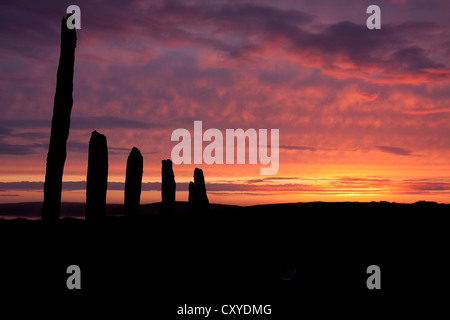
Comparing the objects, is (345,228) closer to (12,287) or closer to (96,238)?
(96,238)

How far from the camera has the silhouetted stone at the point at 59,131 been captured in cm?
1359

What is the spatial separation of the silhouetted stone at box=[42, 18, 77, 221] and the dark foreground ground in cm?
61

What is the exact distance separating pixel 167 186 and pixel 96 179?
4.49 metres

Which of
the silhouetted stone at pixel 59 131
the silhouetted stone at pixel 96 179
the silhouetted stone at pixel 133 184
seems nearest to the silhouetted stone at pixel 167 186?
the silhouetted stone at pixel 133 184

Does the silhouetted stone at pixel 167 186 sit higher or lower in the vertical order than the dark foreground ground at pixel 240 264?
higher

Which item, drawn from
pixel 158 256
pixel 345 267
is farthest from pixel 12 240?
pixel 345 267

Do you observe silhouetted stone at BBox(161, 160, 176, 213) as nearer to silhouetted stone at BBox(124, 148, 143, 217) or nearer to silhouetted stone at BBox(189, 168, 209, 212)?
silhouetted stone at BBox(189, 168, 209, 212)

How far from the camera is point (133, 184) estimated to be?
56.1ft

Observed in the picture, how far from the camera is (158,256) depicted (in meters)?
11.6

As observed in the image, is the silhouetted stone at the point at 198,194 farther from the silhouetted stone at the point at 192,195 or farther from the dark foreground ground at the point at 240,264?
the dark foreground ground at the point at 240,264

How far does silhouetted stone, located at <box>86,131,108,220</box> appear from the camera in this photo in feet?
48.6

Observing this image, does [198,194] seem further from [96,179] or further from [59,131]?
[59,131]

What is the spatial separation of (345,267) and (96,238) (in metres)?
6.60
